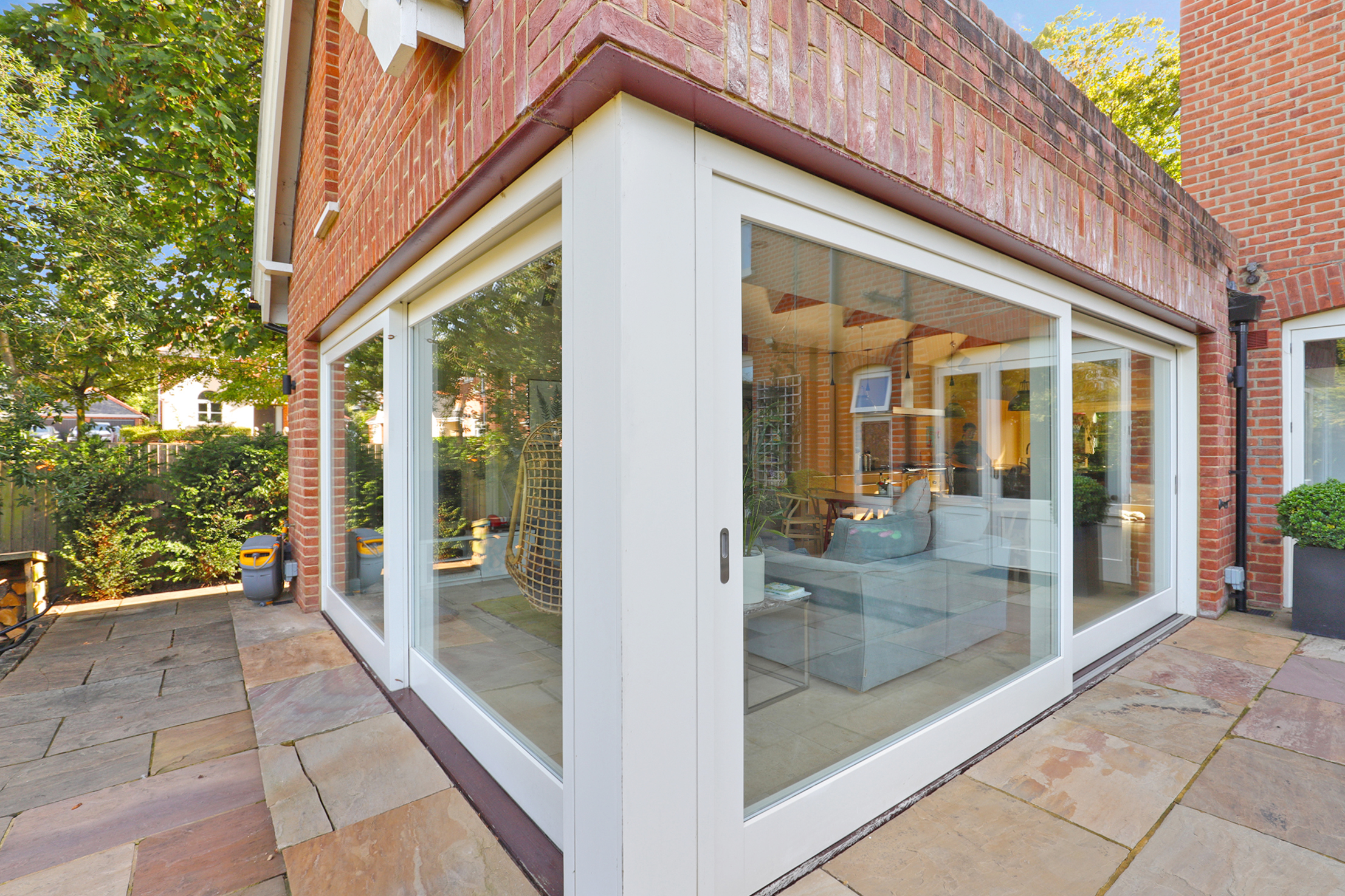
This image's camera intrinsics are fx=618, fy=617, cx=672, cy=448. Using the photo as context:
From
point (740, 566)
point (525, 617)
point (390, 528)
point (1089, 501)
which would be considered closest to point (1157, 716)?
point (1089, 501)

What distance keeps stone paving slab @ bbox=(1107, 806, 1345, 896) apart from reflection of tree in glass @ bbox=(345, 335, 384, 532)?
12.3ft

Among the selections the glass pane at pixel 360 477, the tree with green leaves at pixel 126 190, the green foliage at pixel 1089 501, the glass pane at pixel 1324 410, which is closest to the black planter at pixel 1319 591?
the glass pane at pixel 1324 410

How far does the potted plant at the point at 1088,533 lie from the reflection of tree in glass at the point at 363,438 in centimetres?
400

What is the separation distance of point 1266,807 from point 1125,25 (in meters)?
17.5

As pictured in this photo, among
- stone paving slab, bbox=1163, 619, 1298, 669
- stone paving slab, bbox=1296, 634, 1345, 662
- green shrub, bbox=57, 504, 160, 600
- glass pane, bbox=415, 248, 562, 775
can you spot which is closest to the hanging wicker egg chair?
glass pane, bbox=415, 248, 562, 775

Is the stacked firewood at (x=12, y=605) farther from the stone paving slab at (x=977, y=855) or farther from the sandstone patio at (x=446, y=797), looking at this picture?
the stone paving slab at (x=977, y=855)

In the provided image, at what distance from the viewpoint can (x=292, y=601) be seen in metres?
5.43

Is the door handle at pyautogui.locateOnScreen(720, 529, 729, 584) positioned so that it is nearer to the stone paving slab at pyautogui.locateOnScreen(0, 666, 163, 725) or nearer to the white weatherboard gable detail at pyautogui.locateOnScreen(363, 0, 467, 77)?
the white weatherboard gable detail at pyautogui.locateOnScreen(363, 0, 467, 77)

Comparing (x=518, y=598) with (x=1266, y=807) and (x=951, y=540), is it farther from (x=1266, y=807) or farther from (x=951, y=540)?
(x=1266, y=807)

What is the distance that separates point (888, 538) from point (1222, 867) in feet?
4.65

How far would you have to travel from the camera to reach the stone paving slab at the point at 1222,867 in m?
1.87

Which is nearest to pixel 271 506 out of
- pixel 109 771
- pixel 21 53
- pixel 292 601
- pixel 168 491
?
pixel 168 491

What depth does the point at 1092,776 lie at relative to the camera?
2.48m

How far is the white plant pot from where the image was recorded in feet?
6.28
